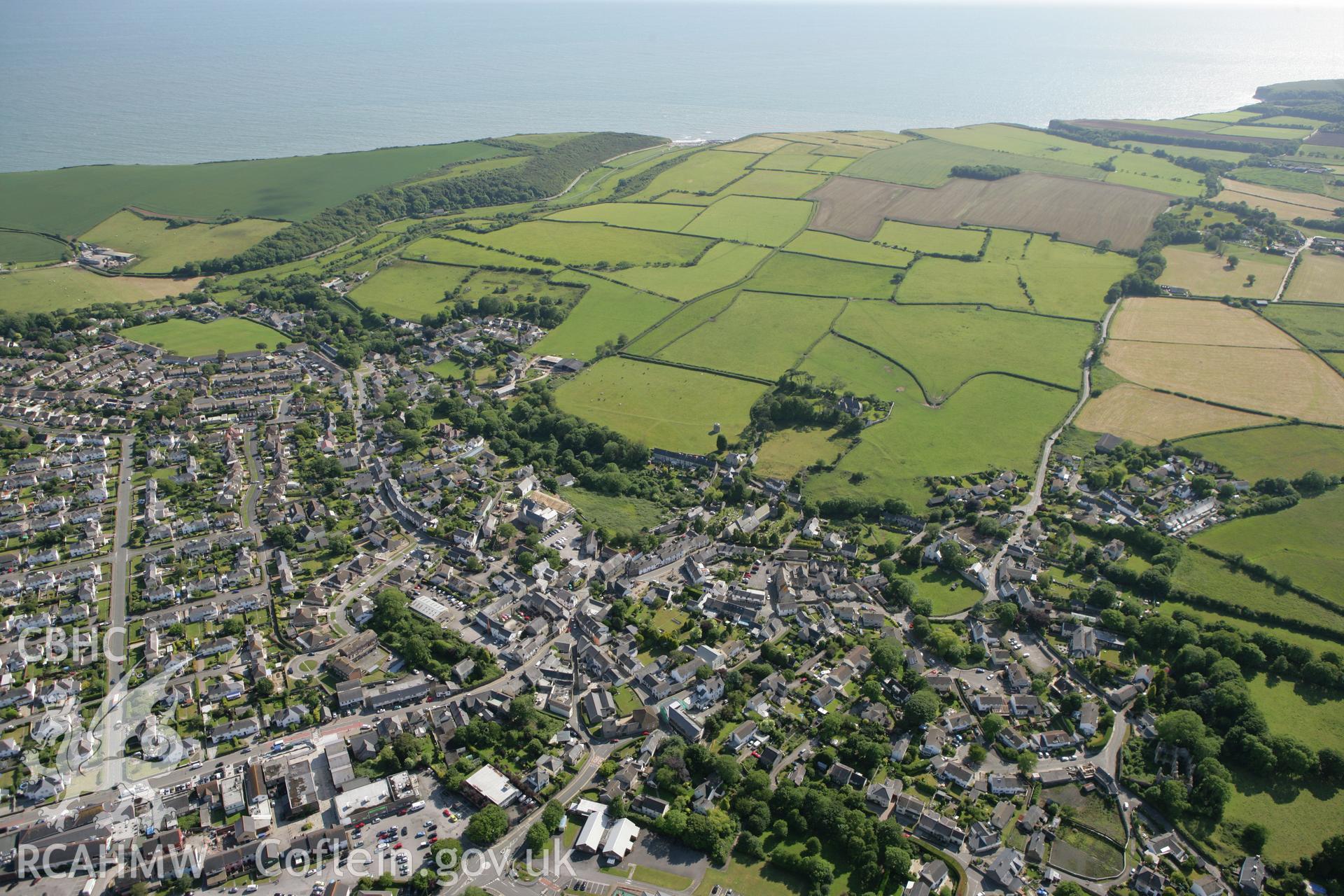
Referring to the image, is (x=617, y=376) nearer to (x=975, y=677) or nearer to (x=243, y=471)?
(x=243, y=471)

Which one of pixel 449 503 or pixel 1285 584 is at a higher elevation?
pixel 449 503

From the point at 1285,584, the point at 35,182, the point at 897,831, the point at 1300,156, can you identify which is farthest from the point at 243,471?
the point at 1300,156

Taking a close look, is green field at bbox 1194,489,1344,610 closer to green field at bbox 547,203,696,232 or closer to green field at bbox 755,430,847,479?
green field at bbox 755,430,847,479

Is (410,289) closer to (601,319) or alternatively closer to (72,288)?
(601,319)

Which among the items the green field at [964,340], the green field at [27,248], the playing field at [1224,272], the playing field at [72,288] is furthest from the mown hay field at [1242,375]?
the green field at [27,248]

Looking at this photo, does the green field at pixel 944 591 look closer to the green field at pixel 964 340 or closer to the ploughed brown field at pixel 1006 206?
the green field at pixel 964 340

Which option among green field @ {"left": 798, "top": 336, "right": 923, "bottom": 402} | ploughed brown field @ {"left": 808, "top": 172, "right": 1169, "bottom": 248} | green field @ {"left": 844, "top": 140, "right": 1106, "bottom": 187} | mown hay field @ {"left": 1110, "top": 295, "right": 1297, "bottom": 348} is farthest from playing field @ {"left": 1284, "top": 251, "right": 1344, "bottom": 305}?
green field @ {"left": 798, "top": 336, "right": 923, "bottom": 402}
